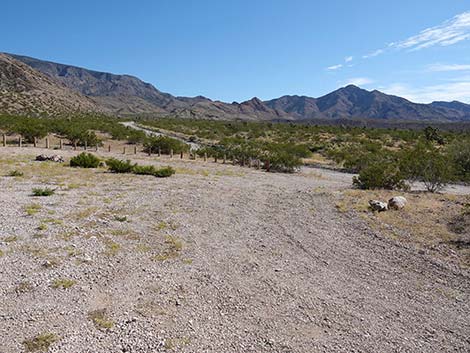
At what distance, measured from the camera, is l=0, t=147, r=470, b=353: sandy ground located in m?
6.13

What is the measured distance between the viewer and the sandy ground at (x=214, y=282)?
6.13m

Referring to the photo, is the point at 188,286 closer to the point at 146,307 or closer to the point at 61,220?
the point at 146,307

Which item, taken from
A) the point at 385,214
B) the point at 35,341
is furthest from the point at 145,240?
the point at 385,214

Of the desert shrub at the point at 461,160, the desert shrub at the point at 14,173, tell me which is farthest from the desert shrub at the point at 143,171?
the desert shrub at the point at 461,160

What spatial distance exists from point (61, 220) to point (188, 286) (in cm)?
577

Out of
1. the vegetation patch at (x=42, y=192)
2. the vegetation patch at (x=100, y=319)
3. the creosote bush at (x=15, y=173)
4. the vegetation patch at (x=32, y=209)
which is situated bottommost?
the vegetation patch at (x=100, y=319)

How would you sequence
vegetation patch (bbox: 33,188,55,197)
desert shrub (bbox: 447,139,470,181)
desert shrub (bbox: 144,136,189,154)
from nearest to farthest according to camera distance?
vegetation patch (bbox: 33,188,55,197) → desert shrub (bbox: 447,139,470,181) → desert shrub (bbox: 144,136,189,154)

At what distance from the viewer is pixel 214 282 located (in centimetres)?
809

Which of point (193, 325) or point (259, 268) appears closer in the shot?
point (193, 325)

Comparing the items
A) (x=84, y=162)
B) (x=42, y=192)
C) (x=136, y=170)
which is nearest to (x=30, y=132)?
(x=84, y=162)

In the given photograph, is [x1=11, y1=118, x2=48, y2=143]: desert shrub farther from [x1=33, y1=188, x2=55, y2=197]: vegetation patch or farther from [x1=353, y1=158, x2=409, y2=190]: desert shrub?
[x1=353, y1=158, x2=409, y2=190]: desert shrub

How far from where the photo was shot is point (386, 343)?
20.1 ft

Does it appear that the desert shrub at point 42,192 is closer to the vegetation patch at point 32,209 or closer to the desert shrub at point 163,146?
the vegetation patch at point 32,209

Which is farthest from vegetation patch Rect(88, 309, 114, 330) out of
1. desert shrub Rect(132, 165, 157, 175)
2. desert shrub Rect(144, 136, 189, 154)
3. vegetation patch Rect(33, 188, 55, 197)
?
desert shrub Rect(144, 136, 189, 154)
